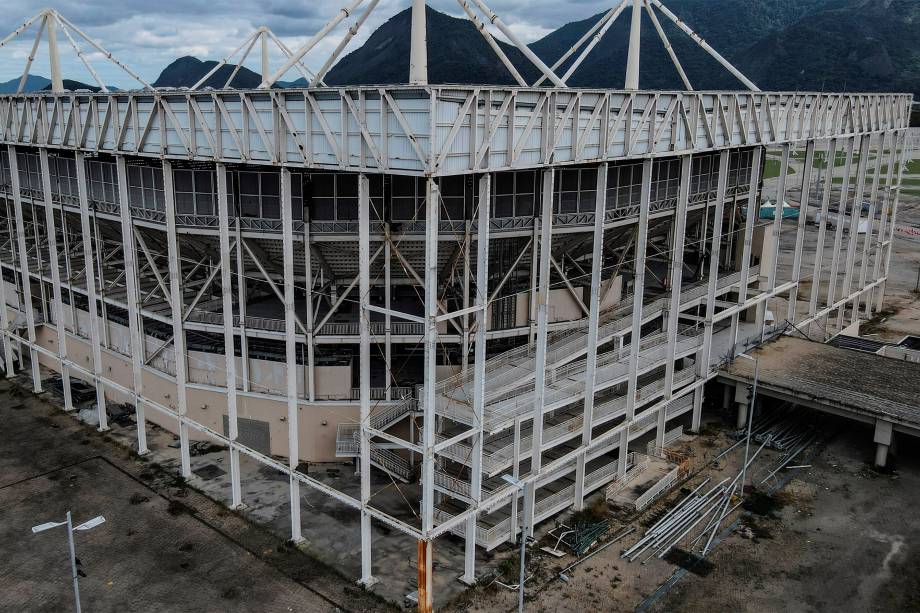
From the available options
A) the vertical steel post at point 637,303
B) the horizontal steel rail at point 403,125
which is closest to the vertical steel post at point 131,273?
the horizontal steel rail at point 403,125

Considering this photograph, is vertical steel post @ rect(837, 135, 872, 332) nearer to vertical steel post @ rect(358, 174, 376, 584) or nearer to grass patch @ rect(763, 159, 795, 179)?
vertical steel post @ rect(358, 174, 376, 584)

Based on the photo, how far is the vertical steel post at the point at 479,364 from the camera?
23.4 metres

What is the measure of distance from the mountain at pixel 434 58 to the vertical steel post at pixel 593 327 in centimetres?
11556

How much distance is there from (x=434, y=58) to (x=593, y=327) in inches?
5382

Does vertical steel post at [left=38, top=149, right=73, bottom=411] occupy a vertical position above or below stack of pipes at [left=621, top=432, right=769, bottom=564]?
above

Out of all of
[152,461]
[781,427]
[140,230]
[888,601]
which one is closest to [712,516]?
[888,601]

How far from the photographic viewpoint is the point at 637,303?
31.8 metres

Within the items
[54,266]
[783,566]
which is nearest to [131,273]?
[54,266]

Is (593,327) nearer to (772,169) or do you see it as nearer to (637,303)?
(637,303)

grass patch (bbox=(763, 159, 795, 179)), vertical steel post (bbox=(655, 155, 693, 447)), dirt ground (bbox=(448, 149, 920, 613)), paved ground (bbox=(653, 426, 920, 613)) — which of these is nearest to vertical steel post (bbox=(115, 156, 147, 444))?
dirt ground (bbox=(448, 149, 920, 613))

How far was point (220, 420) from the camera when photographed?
3666 centimetres

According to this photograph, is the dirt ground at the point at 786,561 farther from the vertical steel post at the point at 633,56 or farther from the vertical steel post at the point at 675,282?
the vertical steel post at the point at 633,56

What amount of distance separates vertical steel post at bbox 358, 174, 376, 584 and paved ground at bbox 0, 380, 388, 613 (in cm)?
146

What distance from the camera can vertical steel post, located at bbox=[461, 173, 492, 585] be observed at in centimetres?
2339
